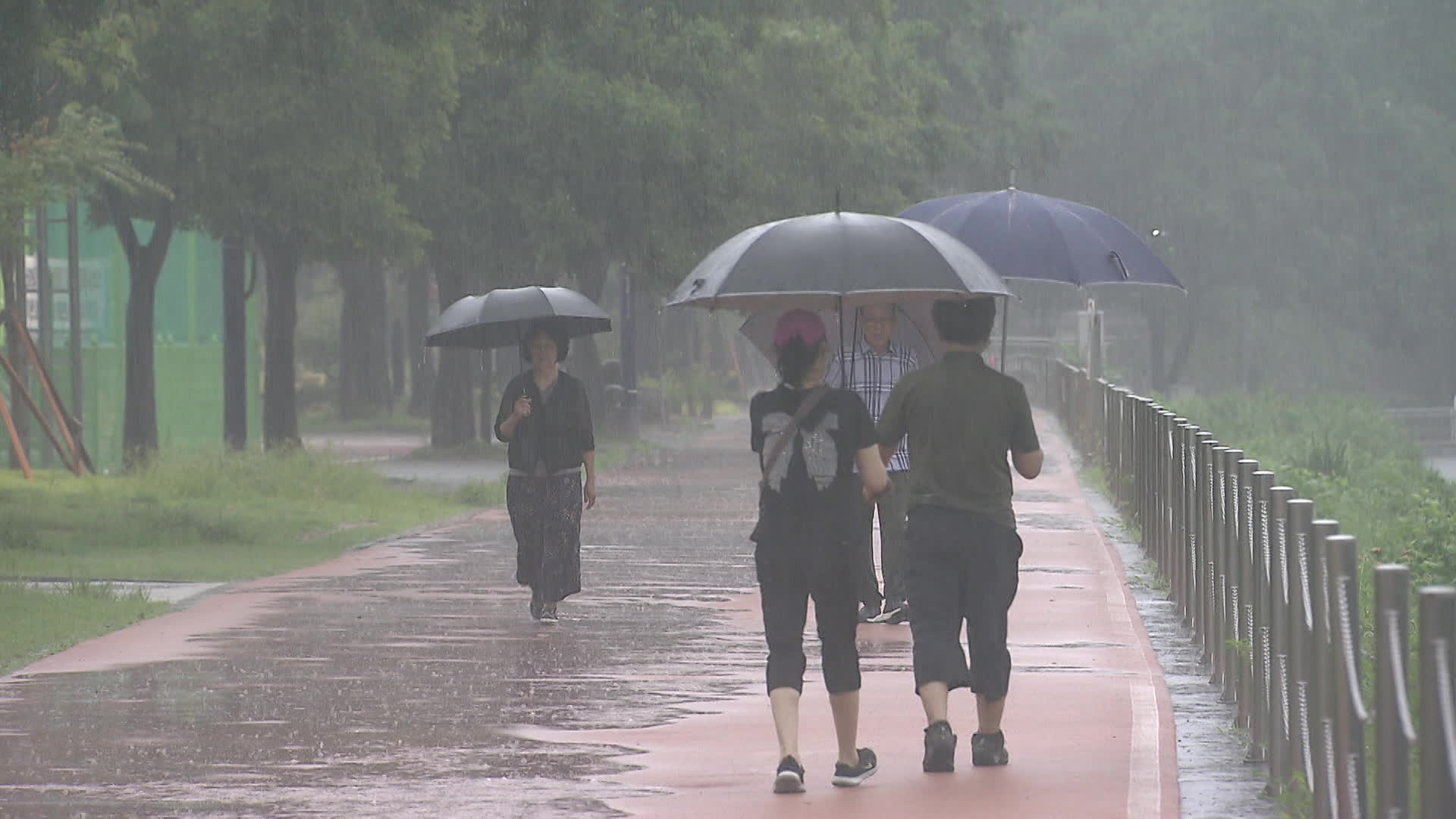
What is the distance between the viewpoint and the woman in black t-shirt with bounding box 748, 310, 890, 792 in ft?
27.4

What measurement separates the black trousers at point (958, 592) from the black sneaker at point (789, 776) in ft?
1.93

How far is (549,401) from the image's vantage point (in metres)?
13.5

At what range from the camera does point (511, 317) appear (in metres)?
14.0

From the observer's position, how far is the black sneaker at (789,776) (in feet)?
27.2

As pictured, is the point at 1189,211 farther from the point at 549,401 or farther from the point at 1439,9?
the point at 549,401

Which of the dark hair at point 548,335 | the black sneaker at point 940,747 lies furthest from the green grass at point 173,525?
the black sneaker at point 940,747

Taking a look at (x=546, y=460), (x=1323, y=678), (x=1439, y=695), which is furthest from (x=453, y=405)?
(x=1439, y=695)

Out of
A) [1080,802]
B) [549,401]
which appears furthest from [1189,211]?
[1080,802]

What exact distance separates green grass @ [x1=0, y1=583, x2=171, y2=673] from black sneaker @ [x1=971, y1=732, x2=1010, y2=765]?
5376 millimetres

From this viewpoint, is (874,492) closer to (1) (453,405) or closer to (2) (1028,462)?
(2) (1028,462)

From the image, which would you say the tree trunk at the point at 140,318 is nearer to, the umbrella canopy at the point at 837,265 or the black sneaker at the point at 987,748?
the umbrella canopy at the point at 837,265

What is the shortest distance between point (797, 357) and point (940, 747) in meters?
1.54

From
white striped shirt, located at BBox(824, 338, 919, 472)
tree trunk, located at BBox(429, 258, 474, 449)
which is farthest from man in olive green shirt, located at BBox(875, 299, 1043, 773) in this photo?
tree trunk, located at BBox(429, 258, 474, 449)

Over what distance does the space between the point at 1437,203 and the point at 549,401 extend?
226 feet
